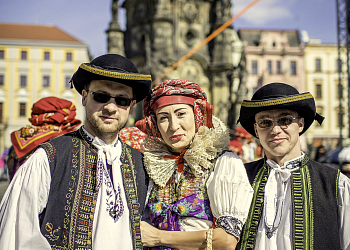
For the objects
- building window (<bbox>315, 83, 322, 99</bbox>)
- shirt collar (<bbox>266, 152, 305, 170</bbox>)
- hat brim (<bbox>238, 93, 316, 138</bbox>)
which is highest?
building window (<bbox>315, 83, 322, 99</bbox>)

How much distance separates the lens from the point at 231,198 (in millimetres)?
2312

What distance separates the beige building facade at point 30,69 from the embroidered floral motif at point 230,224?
107 ft

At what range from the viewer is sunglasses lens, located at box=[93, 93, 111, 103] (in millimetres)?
2408

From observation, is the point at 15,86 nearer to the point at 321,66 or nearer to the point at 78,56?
the point at 78,56

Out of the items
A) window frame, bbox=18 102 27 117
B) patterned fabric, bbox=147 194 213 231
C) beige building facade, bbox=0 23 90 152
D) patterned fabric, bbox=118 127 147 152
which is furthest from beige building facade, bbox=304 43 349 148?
patterned fabric, bbox=147 194 213 231

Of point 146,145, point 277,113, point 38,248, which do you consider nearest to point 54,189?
Answer: point 38,248

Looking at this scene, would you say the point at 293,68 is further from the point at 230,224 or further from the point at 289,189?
the point at 230,224

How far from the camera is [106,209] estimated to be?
7.50 ft

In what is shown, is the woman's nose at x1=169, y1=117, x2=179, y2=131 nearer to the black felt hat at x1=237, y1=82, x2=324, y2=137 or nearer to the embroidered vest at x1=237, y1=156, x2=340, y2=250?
the black felt hat at x1=237, y1=82, x2=324, y2=137

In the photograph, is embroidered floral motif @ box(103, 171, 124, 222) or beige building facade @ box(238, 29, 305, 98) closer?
embroidered floral motif @ box(103, 171, 124, 222)

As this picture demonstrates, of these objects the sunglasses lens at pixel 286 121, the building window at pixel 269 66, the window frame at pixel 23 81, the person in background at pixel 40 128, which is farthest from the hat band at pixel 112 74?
the building window at pixel 269 66

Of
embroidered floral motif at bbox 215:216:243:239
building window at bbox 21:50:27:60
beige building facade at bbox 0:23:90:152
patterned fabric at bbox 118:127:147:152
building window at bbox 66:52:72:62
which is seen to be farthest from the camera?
building window at bbox 66:52:72:62

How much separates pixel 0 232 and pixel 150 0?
80.3 feet

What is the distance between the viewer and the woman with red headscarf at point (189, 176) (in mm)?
2318
